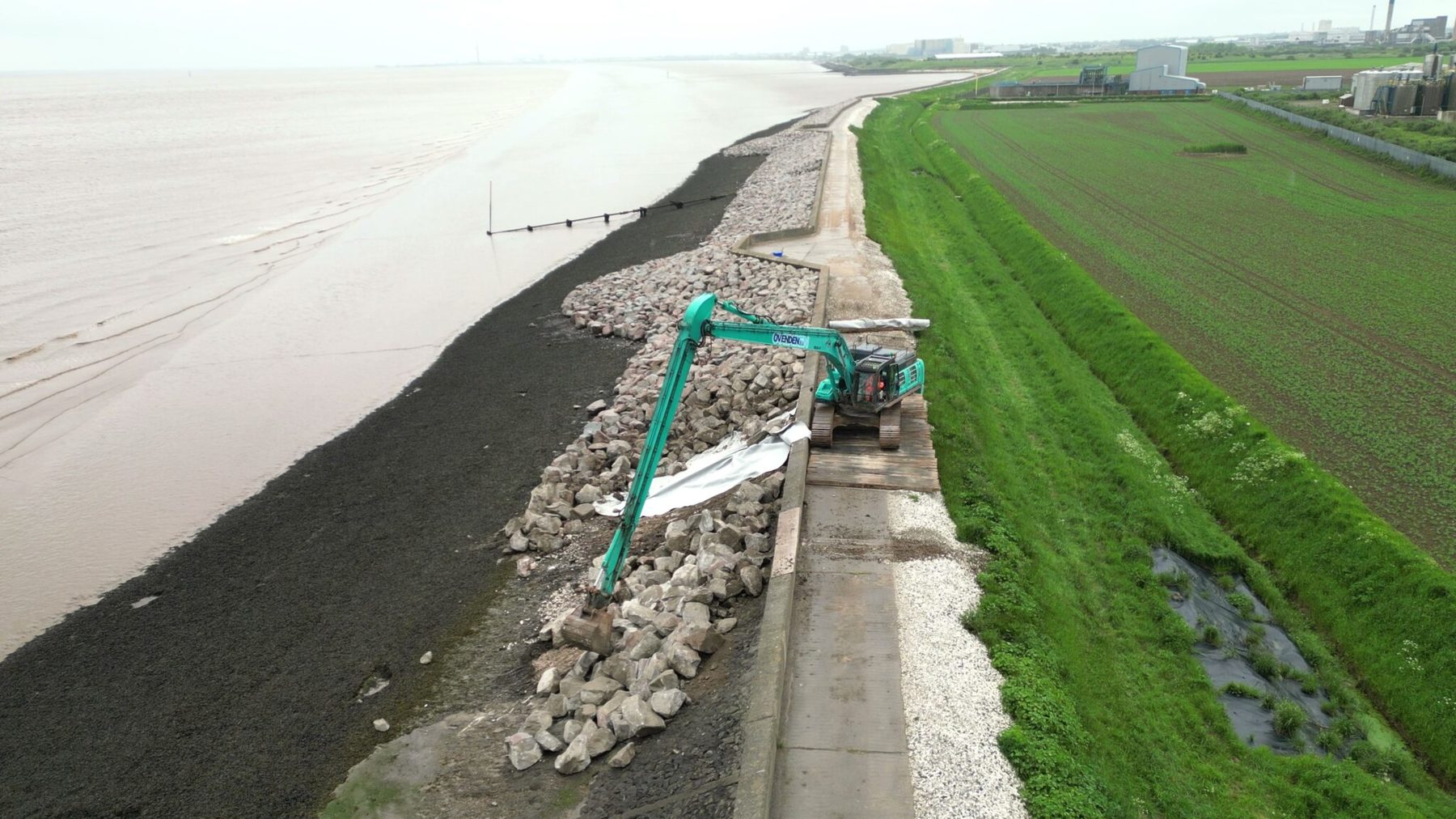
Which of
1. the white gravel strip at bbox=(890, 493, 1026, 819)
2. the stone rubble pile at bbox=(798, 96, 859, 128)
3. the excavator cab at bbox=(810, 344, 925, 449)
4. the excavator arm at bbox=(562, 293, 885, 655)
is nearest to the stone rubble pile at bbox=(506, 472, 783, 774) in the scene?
the excavator arm at bbox=(562, 293, 885, 655)

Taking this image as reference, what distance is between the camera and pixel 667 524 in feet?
50.4

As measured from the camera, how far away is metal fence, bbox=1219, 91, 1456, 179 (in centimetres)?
4138

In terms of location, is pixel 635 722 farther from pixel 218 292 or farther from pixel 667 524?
pixel 218 292

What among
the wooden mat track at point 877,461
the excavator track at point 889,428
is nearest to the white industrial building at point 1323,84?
the wooden mat track at point 877,461

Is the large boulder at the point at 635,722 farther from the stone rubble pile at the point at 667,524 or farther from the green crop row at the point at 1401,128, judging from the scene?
the green crop row at the point at 1401,128

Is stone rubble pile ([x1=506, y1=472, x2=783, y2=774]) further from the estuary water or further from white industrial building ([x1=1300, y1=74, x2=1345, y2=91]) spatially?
white industrial building ([x1=1300, y1=74, x2=1345, y2=91])

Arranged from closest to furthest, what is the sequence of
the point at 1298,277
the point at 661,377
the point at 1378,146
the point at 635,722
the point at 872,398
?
1. the point at 635,722
2. the point at 872,398
3. the point at 661,377
4. the point at 1298,277
5. the point at 1378,146

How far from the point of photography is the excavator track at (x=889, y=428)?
1555cm

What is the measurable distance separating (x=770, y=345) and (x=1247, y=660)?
8.26 metres

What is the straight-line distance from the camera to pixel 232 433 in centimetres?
2175

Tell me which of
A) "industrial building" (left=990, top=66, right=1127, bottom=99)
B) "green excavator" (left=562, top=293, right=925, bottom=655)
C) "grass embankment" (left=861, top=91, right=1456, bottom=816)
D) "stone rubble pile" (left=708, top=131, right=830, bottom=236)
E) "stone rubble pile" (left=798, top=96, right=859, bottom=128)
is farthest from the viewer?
"industrial building" (left=990, top=66, right=1127, bottom=99)

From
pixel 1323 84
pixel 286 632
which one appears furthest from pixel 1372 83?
pixel 286 632

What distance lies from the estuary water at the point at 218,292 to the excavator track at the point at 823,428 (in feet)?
39.1

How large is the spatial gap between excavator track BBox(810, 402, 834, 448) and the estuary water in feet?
39.1
